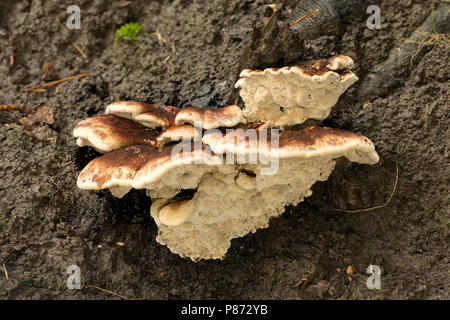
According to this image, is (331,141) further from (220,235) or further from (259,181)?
(220,235)

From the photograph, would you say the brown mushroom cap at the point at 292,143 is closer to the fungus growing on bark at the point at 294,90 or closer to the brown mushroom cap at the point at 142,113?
the fungus growing on bark at the point at 294,90

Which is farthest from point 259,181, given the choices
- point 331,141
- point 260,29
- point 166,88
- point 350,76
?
point 166,88
